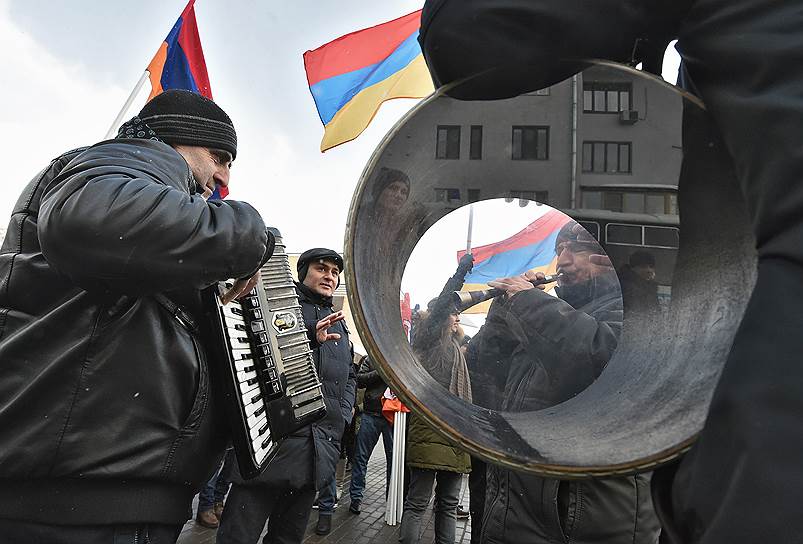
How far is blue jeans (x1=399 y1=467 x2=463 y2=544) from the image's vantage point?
14.1 feet

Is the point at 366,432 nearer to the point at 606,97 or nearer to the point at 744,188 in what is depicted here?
the point at 606,97

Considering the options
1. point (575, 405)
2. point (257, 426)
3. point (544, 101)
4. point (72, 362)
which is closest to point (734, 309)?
point (575, 405)

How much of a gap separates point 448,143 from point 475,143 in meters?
0.08

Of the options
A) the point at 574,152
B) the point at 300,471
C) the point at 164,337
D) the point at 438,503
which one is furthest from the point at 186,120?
the point at 438,503

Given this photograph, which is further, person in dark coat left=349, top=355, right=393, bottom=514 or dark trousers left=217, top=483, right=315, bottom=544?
person in dark coat left=349, top=355, right=393, bottom=514

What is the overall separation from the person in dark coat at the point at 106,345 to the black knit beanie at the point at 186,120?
408 mm

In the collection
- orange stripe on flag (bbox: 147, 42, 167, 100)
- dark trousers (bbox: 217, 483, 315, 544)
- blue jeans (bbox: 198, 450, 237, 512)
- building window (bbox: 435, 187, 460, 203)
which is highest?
orange stripe on flag (bbox: 147, 42, 167, 100)

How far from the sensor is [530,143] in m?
1.06

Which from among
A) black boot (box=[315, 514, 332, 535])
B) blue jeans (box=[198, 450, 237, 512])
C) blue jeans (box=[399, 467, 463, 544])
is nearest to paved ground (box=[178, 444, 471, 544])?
black boot (box=[315, 514, 332, 535])

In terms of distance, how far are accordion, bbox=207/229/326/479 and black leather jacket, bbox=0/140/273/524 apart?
3.8 inches

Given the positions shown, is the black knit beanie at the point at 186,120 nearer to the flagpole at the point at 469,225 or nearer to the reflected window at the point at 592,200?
the flagpole at the point at 469,225

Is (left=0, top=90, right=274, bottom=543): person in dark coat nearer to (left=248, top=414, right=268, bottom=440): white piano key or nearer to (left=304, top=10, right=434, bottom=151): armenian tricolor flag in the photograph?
(left=248, top=414, right=268, bottom=440): white piano key

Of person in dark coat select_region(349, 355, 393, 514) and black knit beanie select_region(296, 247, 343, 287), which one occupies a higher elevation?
black knit beanie select_region(296, 247, 343, 287)

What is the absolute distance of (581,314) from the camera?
49.7 inches
